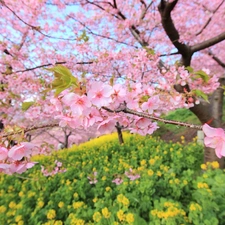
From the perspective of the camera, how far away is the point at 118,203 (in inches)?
96.5

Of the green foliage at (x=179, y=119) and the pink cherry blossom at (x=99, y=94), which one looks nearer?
the pink cherry blossom at (x=99, y=94)

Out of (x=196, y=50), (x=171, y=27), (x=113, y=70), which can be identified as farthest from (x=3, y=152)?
(x=113, y=70)

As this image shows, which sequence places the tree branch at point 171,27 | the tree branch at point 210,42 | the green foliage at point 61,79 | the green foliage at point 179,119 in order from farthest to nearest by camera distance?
1. the green foliage at point 179,119
2. the tree branch at point 210,42
3. the tree branch at point 171,27
4. the green foliage at point 61,79

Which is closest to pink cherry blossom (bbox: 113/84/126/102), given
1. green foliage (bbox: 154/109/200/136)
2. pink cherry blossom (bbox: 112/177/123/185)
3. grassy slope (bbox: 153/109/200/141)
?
pink cherry blossom (bbox: 112/177/123/185)

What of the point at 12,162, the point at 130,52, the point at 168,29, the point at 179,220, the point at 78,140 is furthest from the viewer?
the point at 78,140

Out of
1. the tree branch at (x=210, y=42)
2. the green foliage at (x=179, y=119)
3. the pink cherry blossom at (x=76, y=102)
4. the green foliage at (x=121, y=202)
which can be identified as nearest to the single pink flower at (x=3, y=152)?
the pink cherry blossom at (x=76, y=102)

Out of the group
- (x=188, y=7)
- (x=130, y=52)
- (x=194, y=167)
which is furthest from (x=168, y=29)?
(x=188, y=7)

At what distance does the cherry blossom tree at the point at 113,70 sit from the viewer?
952mm

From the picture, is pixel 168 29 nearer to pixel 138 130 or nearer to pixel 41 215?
pixel 138 130

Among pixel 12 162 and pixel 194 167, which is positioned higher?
pixel 12 162

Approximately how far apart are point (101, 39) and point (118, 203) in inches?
195

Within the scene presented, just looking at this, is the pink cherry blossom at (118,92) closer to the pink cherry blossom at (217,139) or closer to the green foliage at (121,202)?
the pink cherry blossom at (217,139)

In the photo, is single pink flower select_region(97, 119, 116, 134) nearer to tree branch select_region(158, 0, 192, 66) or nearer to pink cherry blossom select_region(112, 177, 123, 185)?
pink cherry blossom select_region(112, 177, 123, 185)

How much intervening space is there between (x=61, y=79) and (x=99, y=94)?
6.6 inches
